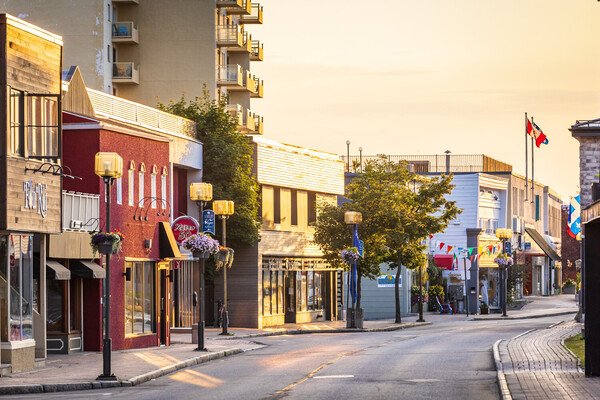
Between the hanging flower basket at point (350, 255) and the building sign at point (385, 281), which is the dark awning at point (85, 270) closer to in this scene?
the hanging flower basket at point (350, 255)

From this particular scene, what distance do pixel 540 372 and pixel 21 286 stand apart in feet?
41.5

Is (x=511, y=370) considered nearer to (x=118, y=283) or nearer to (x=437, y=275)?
(x=118, y=283)

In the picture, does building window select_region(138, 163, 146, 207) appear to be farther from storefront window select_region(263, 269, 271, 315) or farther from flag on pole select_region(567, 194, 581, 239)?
flag on pole select_region(567, 194, 581, 239)

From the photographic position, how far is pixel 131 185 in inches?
1698

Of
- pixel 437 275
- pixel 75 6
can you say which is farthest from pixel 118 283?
pixel 437 275

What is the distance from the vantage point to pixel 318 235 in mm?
68688

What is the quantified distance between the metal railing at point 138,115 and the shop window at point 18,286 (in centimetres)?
1507

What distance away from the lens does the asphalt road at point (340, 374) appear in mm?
26312

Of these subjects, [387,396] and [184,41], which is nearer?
[387,396]

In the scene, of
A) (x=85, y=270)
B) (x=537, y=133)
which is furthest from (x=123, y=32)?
(x=85, y=270)

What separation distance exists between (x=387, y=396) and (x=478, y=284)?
2574 inches

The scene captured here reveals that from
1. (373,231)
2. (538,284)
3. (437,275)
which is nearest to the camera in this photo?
(373,231)

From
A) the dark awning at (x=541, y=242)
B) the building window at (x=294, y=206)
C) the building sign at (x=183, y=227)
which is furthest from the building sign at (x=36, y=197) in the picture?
the dark awning at (x=541, y=242)

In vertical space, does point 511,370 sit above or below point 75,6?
below
